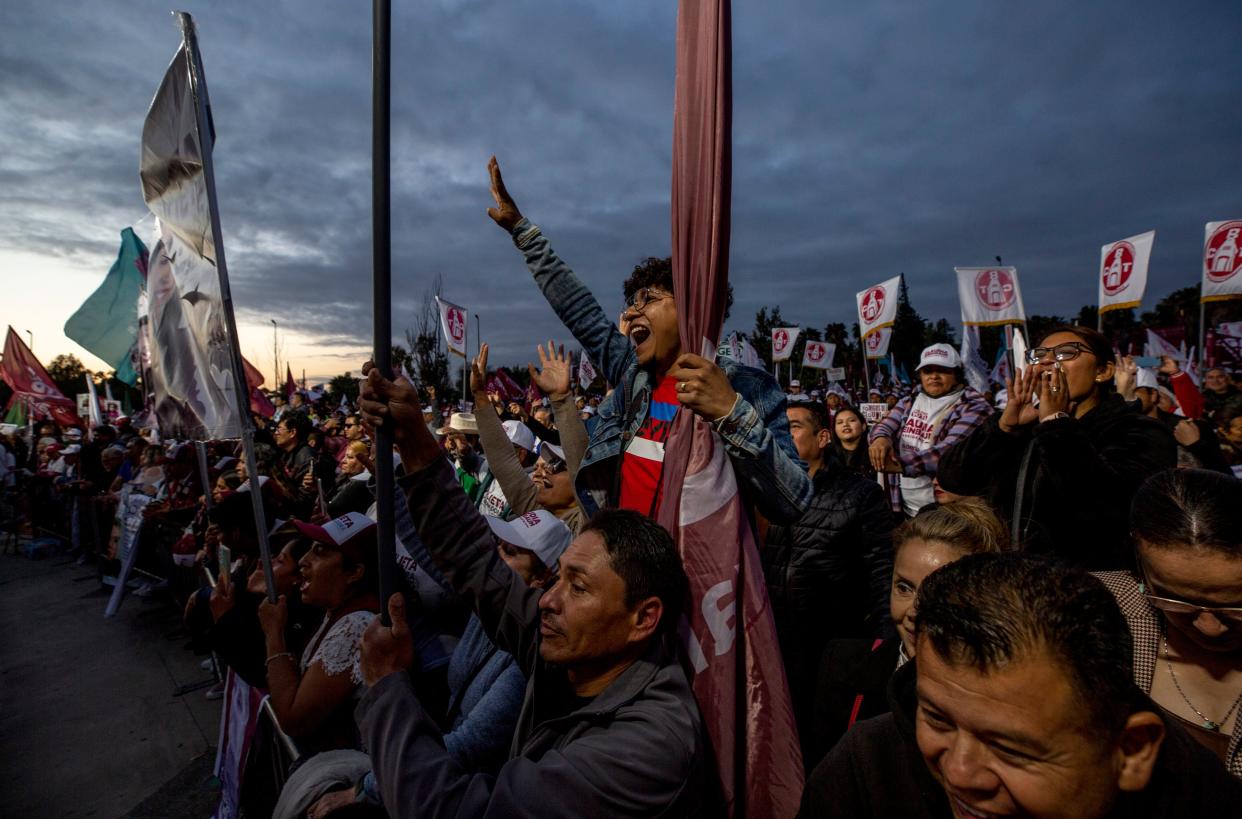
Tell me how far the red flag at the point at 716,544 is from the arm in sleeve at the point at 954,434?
304 cm

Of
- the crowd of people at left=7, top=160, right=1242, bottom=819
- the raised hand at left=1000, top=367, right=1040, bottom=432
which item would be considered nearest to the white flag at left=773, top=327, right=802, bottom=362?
the crowd of people at left=7, top=160, right=1242, bottom=819

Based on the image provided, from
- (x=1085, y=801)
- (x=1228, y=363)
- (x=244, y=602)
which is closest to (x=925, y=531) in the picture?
(x=1085, y=801)

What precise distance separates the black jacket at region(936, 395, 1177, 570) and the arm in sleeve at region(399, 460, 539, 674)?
5.83ft

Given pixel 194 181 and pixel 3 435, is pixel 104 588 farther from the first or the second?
pixel 3 435

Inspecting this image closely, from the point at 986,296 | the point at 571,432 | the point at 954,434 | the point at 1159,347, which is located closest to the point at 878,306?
the point at 986,296

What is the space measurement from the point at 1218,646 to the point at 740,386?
1326 millimetres

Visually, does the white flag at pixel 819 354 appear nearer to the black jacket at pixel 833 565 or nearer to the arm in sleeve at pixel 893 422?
the arm in sleeve at pixel 893 422

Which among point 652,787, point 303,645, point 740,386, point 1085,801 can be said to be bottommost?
point 303,645

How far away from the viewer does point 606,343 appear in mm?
2625

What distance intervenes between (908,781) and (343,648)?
6.69 ft

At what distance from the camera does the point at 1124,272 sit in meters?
8.66

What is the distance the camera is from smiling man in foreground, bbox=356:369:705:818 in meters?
1.45

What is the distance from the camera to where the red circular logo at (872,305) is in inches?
476

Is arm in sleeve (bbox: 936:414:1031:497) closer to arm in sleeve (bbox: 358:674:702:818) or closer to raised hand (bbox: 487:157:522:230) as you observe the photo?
arm in sleeve (bbox: 358:674:702:818)
